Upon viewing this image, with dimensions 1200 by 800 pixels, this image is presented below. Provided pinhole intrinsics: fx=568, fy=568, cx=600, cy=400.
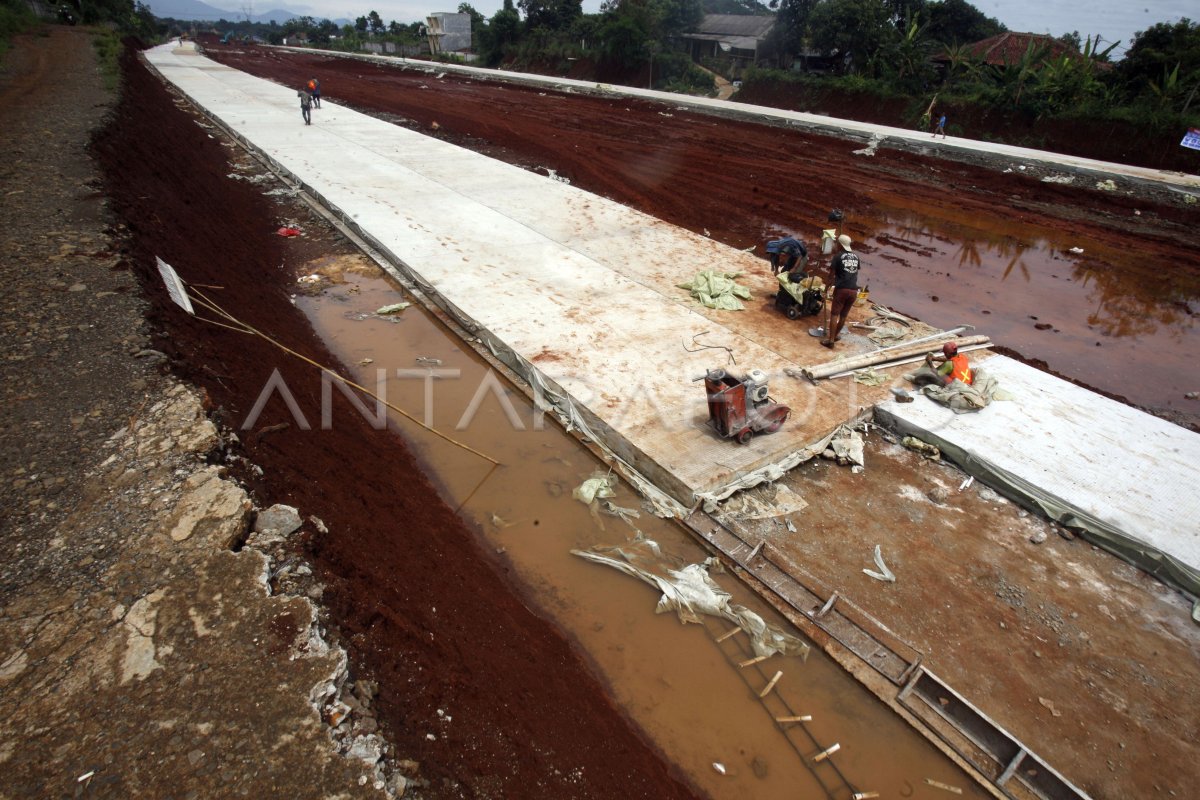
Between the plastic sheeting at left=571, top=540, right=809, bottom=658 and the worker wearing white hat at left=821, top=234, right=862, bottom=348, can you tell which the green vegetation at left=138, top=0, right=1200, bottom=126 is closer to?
the worker wearing white hat at left=821, top=234, right=862, bottom=348

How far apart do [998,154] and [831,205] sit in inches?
282

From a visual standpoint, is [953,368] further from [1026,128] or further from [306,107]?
[1026,128]

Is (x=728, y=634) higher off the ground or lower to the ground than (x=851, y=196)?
lower

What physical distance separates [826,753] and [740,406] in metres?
2.71

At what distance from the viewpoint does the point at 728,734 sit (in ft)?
11.3

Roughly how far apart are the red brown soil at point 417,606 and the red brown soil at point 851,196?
756 centimetres

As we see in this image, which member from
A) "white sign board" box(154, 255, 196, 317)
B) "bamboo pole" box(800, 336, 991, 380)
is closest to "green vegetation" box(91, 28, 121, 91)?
"white sign board" box(154, 255, 196, 317)

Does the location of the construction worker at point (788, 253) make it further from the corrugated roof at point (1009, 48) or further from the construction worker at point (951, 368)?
the corrugated roof at point (1009, 48)

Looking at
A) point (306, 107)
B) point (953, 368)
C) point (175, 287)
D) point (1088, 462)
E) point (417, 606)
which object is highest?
point (306, 107)

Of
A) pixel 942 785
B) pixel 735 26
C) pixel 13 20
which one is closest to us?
pixel 942 785

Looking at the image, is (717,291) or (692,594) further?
(717,291)

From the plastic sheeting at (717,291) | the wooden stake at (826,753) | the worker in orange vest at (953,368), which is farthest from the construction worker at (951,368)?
the wooden stake at (826,753)

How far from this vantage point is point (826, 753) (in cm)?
333

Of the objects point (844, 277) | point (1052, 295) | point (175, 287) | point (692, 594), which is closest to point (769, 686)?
point (692, 594)
